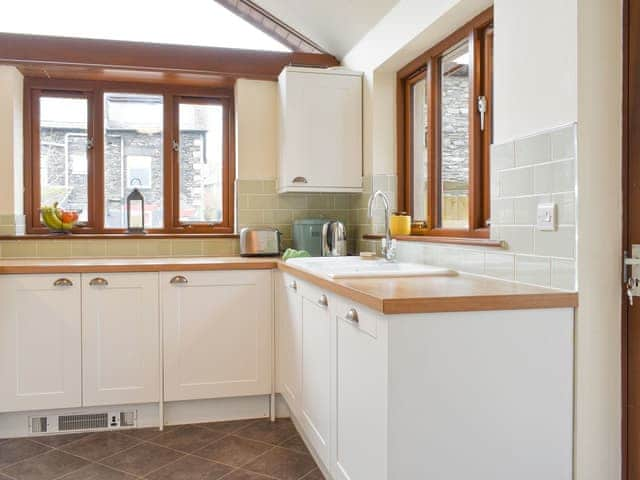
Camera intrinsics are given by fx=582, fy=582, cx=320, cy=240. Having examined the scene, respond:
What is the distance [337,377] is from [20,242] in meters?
2.47

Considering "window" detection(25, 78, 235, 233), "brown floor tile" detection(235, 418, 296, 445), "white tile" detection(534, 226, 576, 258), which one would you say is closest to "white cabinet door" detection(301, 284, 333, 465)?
"brown floor tile" detection(235, 418, 296, 445)

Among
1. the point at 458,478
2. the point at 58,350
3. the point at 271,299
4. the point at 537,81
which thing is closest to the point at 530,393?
the point at 458,478

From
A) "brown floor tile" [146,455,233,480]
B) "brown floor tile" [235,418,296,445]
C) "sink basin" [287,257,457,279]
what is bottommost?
"brown floor tile" [146,455,233,480]

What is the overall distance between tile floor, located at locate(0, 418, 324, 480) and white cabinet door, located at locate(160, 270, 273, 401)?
0.23m

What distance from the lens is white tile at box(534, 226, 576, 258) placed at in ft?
5.74

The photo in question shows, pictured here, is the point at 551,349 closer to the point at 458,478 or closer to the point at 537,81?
the point at 458,478

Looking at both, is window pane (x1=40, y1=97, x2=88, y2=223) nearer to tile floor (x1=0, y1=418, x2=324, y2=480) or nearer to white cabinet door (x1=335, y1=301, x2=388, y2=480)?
tile floor (x1=0, y1=418, x2=324, y2=480)

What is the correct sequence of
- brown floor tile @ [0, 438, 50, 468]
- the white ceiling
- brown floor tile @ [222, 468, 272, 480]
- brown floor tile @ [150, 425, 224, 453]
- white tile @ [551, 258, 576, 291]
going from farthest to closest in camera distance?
→ 1. the white ceiling
2. brown floor tile @ [150, 425, 224, 453]
3. brown floor tile @ [0, 438, 50, 468]
4. brown floor tile @ [222, 468, 272, 480]
5. white tile @ [551, 258, 576, 291]

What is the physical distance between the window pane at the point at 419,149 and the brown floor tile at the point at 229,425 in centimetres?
151

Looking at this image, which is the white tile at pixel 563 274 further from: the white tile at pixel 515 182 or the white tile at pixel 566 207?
the white tile at pixel 515 182

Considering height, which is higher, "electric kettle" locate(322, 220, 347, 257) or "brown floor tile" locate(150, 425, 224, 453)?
"electric kettle" locate(322, 220, 347, 257)

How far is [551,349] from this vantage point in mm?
1718

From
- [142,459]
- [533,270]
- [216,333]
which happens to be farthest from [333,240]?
[533,270]

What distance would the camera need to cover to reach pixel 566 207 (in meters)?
1.77
